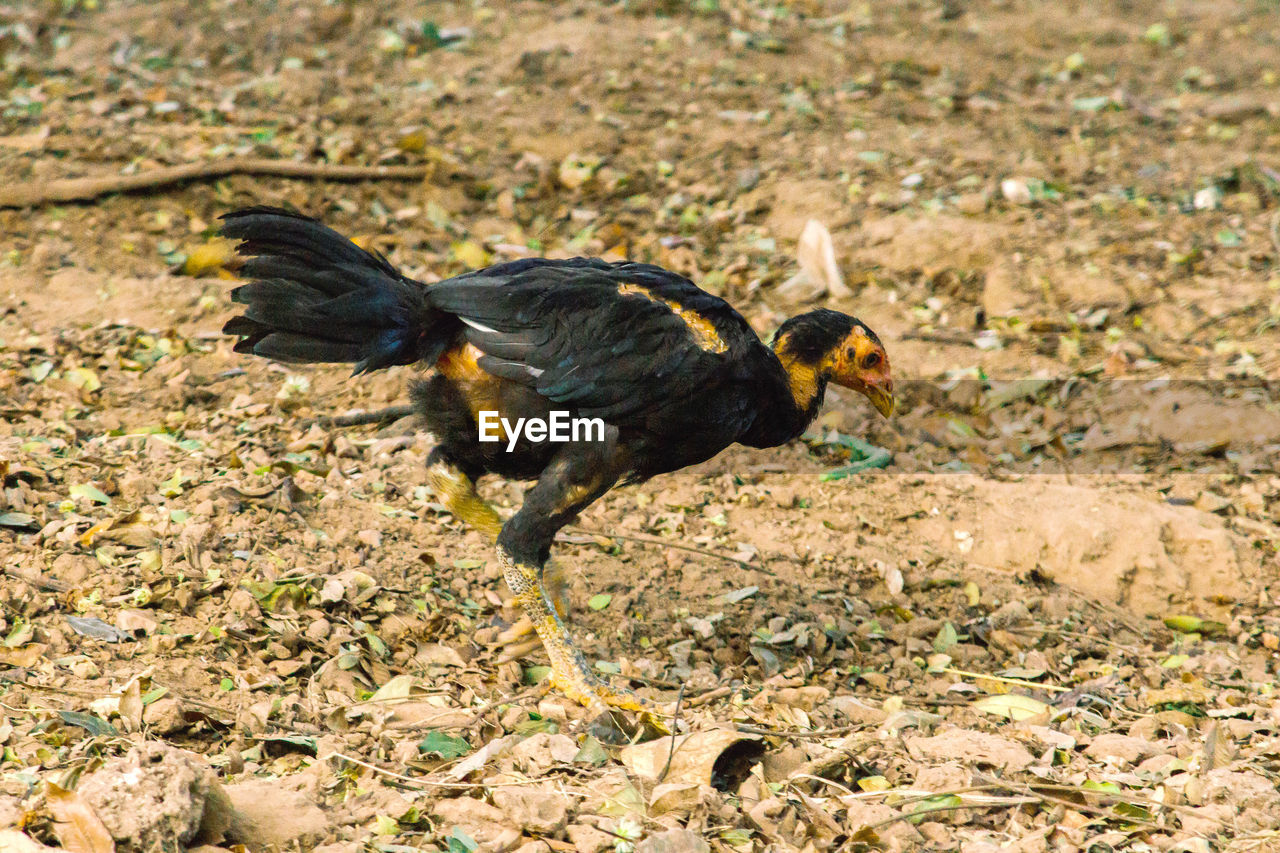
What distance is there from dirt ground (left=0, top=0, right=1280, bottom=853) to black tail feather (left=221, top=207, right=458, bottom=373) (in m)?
0.90

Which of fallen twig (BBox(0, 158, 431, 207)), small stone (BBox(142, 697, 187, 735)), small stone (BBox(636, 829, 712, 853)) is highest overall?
fallen twig (BBox(0, 158, 431, 207))

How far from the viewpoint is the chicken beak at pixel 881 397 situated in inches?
189

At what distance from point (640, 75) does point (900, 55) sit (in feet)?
7.37

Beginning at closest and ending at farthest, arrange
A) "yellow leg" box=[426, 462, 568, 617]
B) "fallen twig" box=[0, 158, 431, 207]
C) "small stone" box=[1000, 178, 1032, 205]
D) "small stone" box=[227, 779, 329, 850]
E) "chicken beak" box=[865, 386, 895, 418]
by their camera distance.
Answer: "small stone" box=[227, 779, 329, 850] < "yellow leg" box=[426, 462, 568, 617] < "chicken beak" box=[865, 386, 895, 418] < "fallen twig" box=[0, 158, 431, 207] < "small stone" box=[1000, 178, 1032, 205]

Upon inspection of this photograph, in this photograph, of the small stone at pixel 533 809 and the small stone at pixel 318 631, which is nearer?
the small stone at pixel 533 809

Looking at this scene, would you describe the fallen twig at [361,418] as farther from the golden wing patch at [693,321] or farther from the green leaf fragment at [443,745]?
the green leaf fragment at [443,745]

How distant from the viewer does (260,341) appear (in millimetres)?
3928

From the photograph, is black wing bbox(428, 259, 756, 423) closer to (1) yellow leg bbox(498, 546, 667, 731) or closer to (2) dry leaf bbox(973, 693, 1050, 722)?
(1) yellow leg bbox(498, 546, 667, 731)

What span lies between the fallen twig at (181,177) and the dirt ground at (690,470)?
3.4 inches

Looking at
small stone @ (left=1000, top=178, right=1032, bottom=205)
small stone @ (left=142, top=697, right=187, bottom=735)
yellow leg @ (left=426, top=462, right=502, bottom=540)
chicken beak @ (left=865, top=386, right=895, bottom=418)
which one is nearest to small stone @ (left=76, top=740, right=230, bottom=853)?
small stone @ (left=142, top=697, right=187, bottom=735)

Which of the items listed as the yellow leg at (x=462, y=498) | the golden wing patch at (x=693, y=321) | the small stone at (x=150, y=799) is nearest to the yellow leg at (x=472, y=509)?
the yellow leg at (x=462, y=498)

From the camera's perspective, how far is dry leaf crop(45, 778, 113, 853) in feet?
9.09

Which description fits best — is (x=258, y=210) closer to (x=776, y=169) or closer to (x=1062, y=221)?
(x=776, y=169)

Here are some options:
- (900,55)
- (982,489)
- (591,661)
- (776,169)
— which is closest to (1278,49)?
(900,55)
